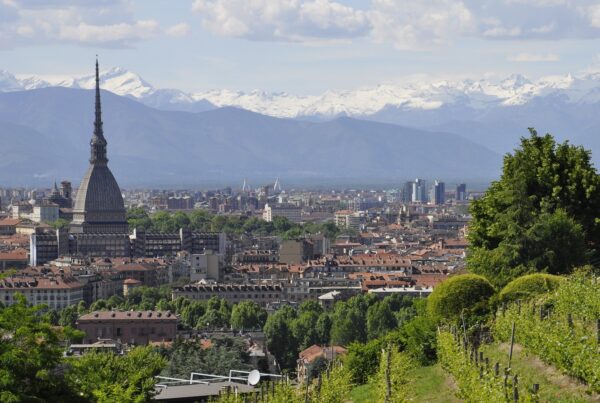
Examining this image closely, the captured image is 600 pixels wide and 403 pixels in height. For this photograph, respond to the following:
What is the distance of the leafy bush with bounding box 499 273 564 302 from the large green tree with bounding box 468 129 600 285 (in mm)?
5230

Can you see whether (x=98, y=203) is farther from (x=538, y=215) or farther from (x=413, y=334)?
(x=413, y=334)

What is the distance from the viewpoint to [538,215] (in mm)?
39750

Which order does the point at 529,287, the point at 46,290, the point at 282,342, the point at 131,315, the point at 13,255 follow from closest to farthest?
1. the point at 529,287
2. the point at 282,342
3. the point at 131,315
4. the point at 46,290
5. the point at 13,255

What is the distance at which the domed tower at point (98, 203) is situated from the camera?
18475 centimetres

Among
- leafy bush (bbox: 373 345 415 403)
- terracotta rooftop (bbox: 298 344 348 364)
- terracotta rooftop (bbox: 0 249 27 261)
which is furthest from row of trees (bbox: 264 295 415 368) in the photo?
terracotta rooftop (bbox: 0 249 27 261)

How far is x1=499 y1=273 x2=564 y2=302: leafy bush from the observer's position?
3164 centimetres

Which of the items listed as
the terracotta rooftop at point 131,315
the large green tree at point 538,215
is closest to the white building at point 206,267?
the terracotta rooftop at point 131,315

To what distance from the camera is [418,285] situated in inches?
4274

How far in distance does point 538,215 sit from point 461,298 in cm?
795

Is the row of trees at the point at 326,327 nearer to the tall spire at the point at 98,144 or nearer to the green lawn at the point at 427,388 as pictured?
the green lawn at the point at 427,388

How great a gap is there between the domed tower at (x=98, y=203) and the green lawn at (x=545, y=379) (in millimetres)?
159531

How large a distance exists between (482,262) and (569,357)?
58.0ft

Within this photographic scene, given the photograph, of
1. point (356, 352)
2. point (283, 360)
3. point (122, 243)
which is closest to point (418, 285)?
point (283, 360)

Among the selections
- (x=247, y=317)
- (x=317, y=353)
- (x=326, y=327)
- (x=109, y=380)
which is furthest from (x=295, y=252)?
(x=109, y=380)
